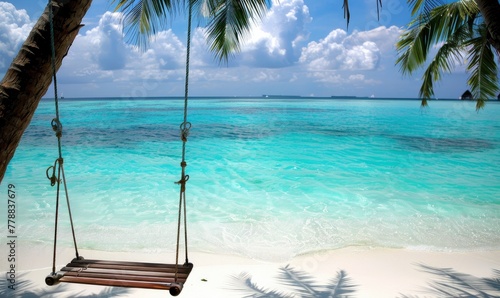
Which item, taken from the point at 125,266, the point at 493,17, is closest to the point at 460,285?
the point at 493,17

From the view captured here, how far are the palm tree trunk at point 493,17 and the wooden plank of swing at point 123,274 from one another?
260 cm

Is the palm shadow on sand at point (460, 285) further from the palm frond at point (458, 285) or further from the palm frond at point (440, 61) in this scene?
the palm frond at point (440, 61)

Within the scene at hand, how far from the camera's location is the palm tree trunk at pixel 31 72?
68.3 inches

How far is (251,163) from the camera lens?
10430 mm

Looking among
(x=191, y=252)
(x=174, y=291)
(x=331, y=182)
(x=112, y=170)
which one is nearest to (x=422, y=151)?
(x=331, y=182)

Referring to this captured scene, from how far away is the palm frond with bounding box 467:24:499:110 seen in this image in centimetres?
623

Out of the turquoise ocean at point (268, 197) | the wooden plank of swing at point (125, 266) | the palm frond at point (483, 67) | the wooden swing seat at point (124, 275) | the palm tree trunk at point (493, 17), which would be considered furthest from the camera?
the palm frond at point (483, 67)

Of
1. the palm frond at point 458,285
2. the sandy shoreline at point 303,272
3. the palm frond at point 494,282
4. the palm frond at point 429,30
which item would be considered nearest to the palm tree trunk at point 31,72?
the sandy shoreline at point 303,272

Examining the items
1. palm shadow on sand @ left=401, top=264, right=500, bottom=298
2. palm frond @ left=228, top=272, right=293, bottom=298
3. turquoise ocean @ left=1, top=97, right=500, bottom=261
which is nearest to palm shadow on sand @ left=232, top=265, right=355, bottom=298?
palm frond @ left=228, top=272, right=293, bottom=298

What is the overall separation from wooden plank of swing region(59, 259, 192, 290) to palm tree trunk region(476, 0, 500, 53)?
2598 millimetres

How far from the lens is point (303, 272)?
12.2 feet

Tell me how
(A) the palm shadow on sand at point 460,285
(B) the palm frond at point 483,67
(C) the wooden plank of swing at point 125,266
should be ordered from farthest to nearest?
(B) the palm frond at point 483,67
(A) the palm shadow on sand at point 460,285
(C) the wooden plank of swing at point 125,266

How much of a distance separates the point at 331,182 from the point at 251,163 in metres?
2.91

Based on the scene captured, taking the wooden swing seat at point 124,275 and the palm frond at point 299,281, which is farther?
the palm frond at point 299,281
